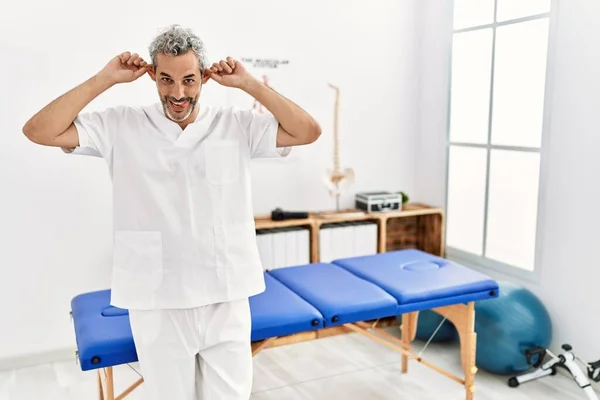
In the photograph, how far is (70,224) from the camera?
3.34 meters

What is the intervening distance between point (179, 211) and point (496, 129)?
2.42 metres

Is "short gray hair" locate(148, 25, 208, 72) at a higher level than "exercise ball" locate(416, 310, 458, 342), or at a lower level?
higher

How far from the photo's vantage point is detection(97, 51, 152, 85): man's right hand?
5.74ft

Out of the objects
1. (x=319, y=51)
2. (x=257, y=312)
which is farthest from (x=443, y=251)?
(x=257, y=312)

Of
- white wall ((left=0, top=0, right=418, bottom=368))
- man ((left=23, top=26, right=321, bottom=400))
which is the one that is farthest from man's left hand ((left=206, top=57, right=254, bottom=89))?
white wall ((left=0, top=0, right=418, bottom=368))

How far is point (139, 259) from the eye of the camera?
1806 millimetres

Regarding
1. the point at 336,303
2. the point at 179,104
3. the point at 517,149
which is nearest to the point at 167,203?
the point at 179,104

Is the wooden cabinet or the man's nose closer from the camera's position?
the man's nose

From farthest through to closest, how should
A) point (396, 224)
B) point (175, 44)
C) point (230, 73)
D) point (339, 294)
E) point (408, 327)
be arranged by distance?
point (396, 224) < point (408, 327) < point (339, 294) < point (230, 73) < point (175, 44)

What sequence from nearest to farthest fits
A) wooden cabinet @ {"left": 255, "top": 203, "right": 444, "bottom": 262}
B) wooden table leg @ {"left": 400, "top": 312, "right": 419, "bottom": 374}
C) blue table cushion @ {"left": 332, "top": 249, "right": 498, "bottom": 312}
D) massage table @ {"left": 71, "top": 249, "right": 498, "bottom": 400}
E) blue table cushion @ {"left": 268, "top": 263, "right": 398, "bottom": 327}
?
1. massage table @ {"left": 71, "top": 249, "right": 498, "bottom": 400}
2. blue table cushion @ {"left": 268, "top": 263, "right": 398, "bottom": 327}
3. blue table cushion @ {"left": 332, "top": 249, "right": 498, "bottom": 312}
4. wooden table leg @ {"left": 400, "top": 312, "right": 419, "bottom": 374}
5. wooden cabinet @ {"left": 255, "top": 203, "right": 444, "bottom": 262}

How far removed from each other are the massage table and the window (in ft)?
2.41

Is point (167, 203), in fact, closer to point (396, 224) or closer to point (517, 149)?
point (517, 149)

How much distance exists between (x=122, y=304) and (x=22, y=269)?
176cm

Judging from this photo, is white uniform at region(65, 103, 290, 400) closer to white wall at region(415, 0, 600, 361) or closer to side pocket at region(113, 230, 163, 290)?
side pocket at region(113, 230, 163, 290)
